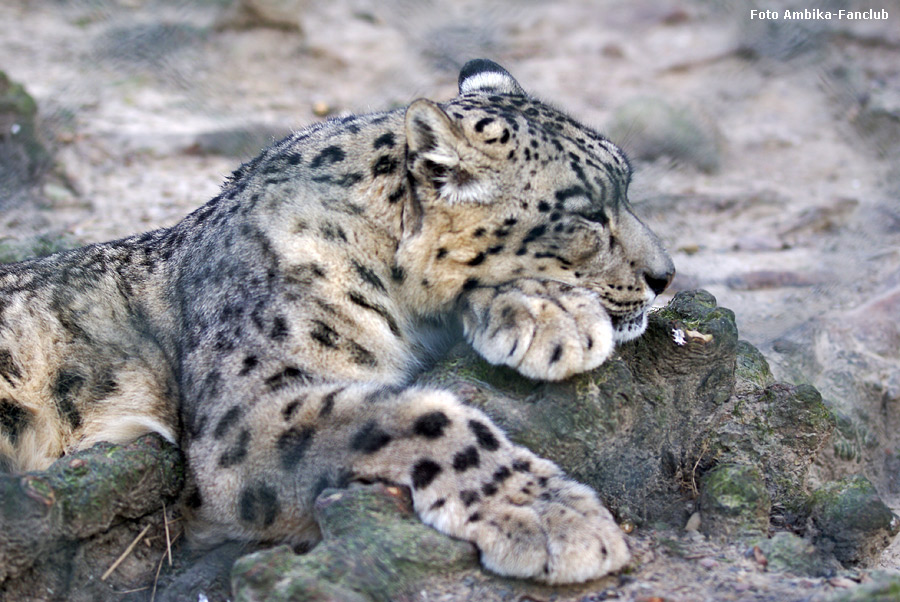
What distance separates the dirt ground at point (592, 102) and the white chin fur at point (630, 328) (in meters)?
1.41

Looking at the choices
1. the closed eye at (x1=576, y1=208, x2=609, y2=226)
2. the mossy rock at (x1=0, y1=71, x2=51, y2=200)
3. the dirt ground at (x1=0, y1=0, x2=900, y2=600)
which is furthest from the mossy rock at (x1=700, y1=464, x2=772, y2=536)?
the mossy rock at (x1=0, y1=71, x2=51, y2=200)

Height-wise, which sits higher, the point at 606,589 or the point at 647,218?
the point at 606,589

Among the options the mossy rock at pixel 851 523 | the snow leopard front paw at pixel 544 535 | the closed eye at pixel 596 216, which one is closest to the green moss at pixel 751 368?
the mossy rock at pixel 851 523

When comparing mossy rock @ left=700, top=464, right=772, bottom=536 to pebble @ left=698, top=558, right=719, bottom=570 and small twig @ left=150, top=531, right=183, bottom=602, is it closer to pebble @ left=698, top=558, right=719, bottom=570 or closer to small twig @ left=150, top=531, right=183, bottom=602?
pebble @ left=698, top=558, right=719, bottom=570

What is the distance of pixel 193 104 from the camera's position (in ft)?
21.1

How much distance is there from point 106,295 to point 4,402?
0.42 m

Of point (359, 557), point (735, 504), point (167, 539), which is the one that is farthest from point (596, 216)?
point (167, 539)

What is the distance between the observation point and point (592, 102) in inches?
287

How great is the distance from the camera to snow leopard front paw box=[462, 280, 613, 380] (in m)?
2.29

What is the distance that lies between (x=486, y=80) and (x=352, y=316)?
1.07 m

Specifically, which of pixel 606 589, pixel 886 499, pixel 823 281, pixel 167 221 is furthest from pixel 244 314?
pixel 823 281

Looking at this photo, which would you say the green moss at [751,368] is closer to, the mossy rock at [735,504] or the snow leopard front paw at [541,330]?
the mossy rock at [735,504]

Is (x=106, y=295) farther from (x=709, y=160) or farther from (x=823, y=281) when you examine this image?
(x=709, y=160)

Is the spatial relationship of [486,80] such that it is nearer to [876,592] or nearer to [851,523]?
[851,523]
